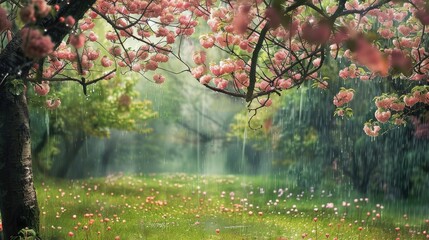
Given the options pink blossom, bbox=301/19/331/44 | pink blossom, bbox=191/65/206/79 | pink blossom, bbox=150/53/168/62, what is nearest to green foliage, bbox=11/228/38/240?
pink blossom, bbox=191/65/206/79

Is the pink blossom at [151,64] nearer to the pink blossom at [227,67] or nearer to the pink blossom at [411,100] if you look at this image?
the pink blossom at [227,67]

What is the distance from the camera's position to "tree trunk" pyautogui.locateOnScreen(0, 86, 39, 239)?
4.66 m

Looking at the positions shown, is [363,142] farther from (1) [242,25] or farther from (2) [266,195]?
(1) [242,25]

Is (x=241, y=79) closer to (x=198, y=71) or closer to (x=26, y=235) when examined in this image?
(x=198, y=71)

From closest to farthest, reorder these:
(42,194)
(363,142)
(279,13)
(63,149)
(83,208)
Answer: (279,13)
(83,208)
(42,194)
(363,142)
(63,149)

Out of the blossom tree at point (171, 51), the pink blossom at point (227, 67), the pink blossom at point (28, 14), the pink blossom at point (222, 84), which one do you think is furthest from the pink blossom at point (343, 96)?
the pink blossom at point (28, 14)

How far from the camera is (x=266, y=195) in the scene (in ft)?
48.0

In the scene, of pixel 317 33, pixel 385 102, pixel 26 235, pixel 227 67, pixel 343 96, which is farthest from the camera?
pixel 343 96

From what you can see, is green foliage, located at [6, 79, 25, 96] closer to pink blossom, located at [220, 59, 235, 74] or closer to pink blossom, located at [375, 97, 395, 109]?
pink blossom, located at [220, 59, 235, 74]

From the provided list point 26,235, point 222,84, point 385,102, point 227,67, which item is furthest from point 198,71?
point 26,235

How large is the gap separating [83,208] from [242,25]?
7.46 metres

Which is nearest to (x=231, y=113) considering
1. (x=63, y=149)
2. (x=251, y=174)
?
(x=251, y=174)

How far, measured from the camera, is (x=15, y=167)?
4.67m

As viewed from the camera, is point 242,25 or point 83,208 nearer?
point 242,25
